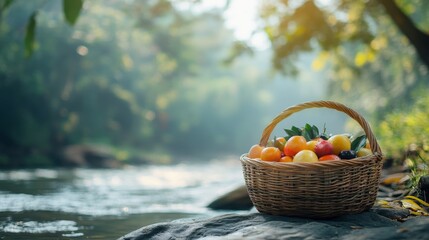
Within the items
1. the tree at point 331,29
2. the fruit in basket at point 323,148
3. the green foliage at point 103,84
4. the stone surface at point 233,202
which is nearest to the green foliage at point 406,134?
the tree at point 331,29

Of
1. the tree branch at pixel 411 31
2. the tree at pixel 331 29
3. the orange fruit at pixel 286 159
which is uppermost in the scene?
the tree at pixel 331 29

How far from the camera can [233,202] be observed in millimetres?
7156

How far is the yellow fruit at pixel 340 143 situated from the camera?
3572 mm

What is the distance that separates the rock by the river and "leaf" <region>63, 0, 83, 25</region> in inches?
73.1

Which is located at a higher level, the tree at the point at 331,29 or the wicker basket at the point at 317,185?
the tree at the point at 331,29

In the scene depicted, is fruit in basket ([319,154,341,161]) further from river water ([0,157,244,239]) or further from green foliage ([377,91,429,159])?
green foliage ([377,91,429,159])

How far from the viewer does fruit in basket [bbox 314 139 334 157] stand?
Result: 3494 mm

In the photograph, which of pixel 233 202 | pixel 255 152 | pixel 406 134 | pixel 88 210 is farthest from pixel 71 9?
pixel 406 134

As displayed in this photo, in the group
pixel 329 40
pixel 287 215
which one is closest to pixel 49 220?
pixel 287 215

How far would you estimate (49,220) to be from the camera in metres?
5.44

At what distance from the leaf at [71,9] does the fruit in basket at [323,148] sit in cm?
248

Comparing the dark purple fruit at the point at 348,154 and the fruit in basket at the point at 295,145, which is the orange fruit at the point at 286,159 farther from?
the dark purple fruit at the point at 348,154

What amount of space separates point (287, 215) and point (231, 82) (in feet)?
148

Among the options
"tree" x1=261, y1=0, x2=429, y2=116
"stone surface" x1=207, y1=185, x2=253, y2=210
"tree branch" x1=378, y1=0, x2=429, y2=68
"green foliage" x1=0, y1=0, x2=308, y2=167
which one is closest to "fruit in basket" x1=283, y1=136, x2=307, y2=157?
"stone surface" x1=207, y1=185, x2=253, y2=210
